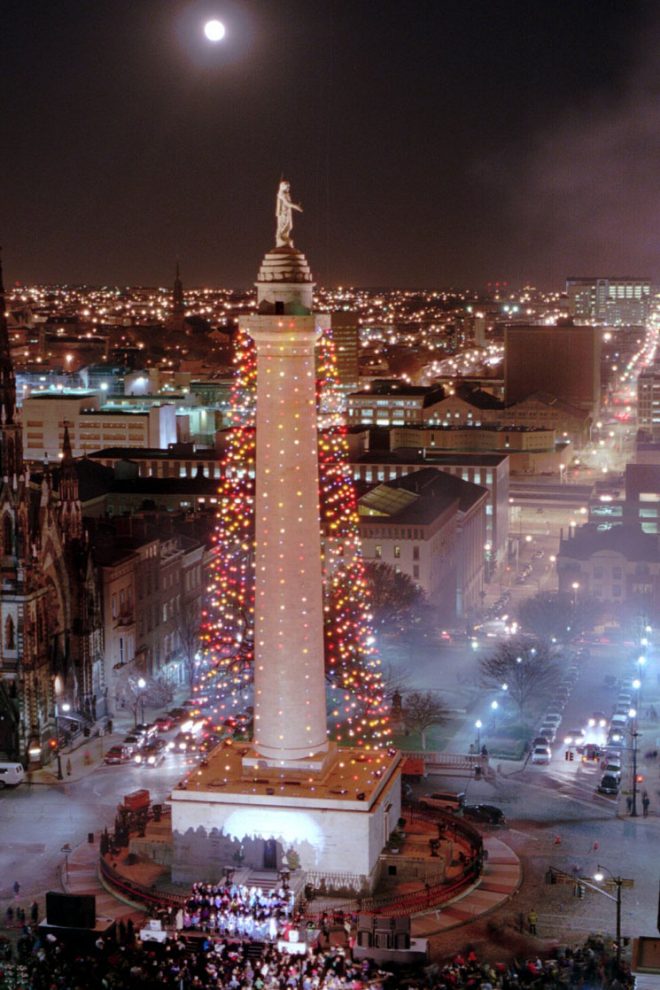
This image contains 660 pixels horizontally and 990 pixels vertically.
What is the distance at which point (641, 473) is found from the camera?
3991 inches

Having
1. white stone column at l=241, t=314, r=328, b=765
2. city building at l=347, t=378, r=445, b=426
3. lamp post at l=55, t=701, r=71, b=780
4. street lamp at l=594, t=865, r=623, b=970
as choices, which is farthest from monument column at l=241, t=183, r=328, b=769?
city building at l=347, t=378, r=445, b=426

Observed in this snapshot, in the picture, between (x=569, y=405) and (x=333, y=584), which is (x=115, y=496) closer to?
(x=333, y=584)

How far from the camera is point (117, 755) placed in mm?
51906

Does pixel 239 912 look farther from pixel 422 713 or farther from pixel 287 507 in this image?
pixel 422 713

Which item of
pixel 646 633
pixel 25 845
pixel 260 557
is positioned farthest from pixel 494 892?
pixel 646 633

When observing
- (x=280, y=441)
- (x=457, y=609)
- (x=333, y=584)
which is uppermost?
(x=280, y=441)

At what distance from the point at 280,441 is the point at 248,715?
17227 millimetres

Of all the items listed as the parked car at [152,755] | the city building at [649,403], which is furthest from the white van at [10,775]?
the city building at [649,403]

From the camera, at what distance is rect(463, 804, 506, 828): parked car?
4500cm

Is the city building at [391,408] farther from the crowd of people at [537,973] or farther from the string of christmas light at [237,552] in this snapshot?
the crowd of people at [537,973]

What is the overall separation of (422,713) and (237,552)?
8303 millimetres

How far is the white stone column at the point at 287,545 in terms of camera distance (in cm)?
3822

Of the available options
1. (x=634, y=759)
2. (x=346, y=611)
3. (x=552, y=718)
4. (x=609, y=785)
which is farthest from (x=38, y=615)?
(x=634, y=759)

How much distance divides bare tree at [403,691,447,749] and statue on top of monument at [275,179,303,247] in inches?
783
